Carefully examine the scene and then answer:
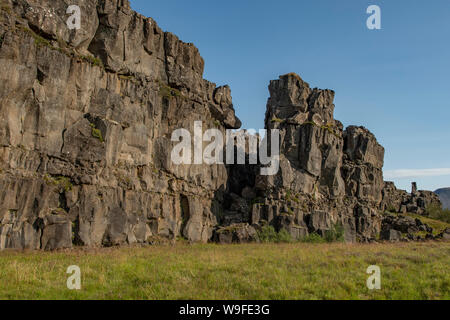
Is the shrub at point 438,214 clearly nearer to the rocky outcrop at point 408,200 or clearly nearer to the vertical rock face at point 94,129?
the rocky outcrop at point 408,200

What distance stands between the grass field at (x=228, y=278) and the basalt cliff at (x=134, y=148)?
884 centimetres

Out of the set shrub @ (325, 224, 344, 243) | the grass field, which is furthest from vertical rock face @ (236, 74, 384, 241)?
the grass field

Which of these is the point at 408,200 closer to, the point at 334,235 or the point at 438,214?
the point at 438,214

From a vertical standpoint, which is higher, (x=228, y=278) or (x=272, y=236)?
(x=228, y=278)

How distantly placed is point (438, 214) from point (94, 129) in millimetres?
88435

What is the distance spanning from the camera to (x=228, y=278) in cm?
2009

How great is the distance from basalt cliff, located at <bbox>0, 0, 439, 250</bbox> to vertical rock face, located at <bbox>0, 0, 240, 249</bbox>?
114mm

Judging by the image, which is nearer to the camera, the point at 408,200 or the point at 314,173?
the point at 314,173

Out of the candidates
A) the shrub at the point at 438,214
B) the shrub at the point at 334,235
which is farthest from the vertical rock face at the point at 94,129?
the shrub at the point at 438,214

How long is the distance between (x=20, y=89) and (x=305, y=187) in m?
39.7

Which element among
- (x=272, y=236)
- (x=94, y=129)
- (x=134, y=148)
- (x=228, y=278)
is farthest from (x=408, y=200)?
(x=228, y=278)

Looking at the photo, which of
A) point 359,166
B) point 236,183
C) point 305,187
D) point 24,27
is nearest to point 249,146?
point 236,183

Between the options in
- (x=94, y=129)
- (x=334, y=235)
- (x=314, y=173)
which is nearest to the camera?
(x=94, y=129)

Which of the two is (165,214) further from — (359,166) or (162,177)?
(359,166)
